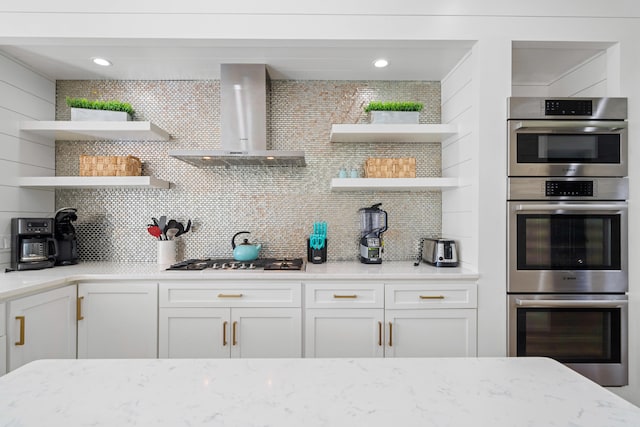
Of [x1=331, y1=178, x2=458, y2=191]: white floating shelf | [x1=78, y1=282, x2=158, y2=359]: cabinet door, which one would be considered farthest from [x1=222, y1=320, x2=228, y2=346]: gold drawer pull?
[x1=331, y1=178, x2=458, y2=191]: white floating shelf

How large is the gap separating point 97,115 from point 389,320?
2.59m

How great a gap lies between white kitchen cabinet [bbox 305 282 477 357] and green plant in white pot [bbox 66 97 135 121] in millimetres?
1947

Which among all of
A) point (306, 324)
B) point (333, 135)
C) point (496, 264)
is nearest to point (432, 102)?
point (333, 135)

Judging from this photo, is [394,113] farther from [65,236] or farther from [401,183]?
[65,236]

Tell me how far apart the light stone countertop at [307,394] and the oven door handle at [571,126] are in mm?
1831

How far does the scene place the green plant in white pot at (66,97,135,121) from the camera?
2.58 meters

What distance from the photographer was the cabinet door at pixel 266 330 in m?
2.20

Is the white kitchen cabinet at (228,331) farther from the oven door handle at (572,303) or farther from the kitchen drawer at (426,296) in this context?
the oven door handle at (572,303)

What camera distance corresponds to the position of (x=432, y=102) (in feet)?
9.57

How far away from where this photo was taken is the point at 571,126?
2219mm

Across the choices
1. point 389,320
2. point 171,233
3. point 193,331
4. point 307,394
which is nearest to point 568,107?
point 389,320

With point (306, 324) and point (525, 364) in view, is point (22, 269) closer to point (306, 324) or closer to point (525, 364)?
point (306, 324)

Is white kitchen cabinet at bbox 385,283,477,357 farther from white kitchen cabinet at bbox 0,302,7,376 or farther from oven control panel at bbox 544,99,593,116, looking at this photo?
white kitchen cabinet at bbox 0,302,7,376

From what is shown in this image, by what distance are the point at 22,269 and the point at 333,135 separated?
236cm
